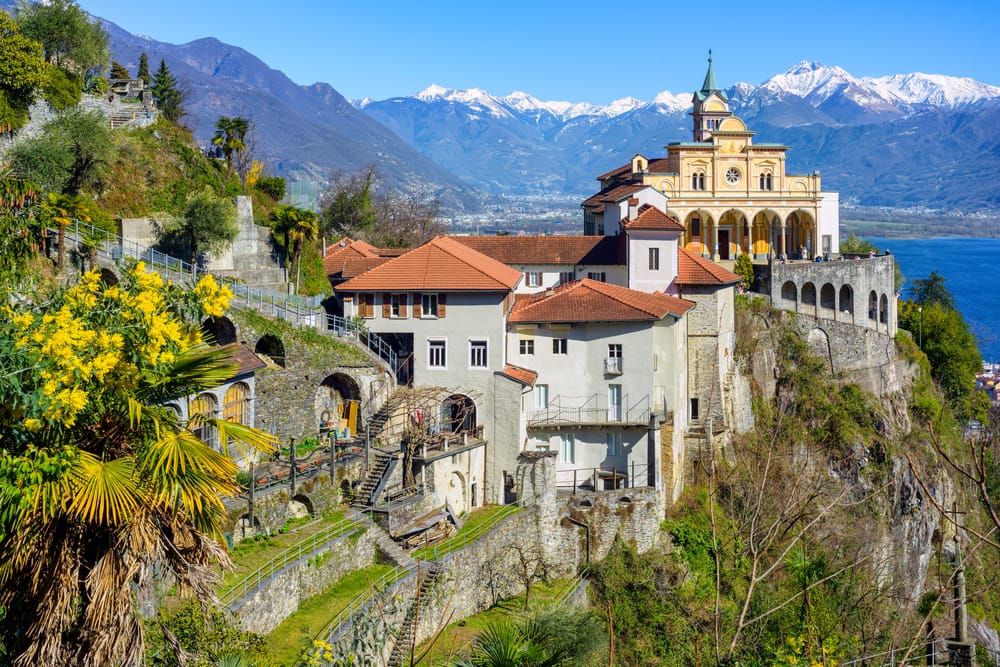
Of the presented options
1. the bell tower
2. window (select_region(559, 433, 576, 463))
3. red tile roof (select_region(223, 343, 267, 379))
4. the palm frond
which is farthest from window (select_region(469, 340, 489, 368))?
the bell tower

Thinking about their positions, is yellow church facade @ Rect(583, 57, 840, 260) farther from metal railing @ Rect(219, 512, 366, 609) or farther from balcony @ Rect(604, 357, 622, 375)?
metal railing @ Rect(219, 512, 366, 609)

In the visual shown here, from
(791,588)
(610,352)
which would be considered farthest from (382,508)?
(791,588)

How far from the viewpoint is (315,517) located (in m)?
34.9

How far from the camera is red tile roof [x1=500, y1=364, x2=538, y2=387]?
42.4 m

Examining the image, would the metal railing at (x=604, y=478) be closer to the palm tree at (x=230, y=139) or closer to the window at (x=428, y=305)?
the window at (x=428, y=305)

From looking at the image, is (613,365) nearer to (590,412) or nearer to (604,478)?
(590,412)

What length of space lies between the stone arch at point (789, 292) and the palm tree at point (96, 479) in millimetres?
55348

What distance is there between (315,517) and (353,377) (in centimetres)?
807

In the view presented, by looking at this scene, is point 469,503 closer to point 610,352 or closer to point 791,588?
point 610,352

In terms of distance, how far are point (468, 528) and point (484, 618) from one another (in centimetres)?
379

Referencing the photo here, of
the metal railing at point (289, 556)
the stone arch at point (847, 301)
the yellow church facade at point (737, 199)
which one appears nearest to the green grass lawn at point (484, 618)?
the metal railing at point (289, 556)

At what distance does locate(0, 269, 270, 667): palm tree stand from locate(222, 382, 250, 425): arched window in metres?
21.2

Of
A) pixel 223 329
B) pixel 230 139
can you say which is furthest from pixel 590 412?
pixel 230 139

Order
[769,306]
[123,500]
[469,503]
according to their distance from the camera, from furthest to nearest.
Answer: [769,306] < [469,503] < [123,500]
